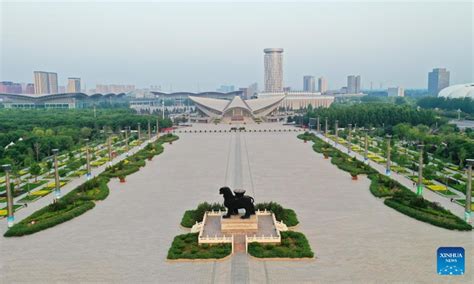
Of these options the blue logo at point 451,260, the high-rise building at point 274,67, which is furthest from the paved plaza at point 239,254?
the high-rise building at point 274,67

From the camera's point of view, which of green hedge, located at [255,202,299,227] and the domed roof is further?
the domed roof

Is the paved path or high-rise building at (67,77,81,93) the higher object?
high-rise building at (67,77,81,93)

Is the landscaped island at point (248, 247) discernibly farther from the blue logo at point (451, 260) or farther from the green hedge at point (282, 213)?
the blue logo at point (451, 260)

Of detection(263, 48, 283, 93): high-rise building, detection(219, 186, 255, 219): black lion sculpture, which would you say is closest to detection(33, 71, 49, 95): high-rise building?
detection(263, 48, 283, 93): high-rise building

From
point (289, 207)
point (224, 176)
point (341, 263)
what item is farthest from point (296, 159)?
point (341, 263)

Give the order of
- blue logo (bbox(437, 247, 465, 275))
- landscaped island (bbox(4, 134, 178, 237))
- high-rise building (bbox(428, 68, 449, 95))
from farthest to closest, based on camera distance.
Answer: high-rise building (bbox(428, 68, 449, 95))
landscaped island (bbox(4, 134, 178, 237))
blue logo (bbox(437, 247, 465, 275))

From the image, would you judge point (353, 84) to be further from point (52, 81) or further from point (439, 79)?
point (52, 81)

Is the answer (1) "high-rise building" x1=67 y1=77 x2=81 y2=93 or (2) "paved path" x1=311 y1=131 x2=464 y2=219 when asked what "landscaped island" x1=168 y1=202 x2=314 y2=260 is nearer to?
(2) "paved path" x1=311 y1=131 x2=464 y2=219
